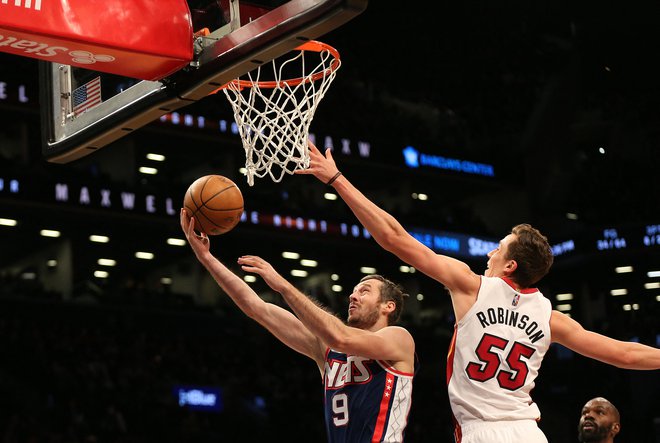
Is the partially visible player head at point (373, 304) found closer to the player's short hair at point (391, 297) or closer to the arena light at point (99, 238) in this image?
the player's short hair at point (391, 297)

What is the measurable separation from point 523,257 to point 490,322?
327mm

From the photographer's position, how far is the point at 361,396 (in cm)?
482

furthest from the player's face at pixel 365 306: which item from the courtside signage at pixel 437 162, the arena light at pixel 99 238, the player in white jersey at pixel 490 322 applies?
the courtside signage at pixel 437 162

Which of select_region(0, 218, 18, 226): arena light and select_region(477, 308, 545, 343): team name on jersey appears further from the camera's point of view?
select_region(0, 218, 18, 226): arena light

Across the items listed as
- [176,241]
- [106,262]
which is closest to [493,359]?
[176,241]

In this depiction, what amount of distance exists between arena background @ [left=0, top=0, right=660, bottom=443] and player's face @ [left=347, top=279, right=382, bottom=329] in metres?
9.86

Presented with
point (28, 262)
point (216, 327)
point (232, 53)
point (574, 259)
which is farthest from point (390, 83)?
point (232, 53)

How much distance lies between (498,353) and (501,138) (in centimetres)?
2877

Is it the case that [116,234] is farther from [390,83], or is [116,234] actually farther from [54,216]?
[390,83]

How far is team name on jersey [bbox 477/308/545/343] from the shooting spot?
4238 millimetres

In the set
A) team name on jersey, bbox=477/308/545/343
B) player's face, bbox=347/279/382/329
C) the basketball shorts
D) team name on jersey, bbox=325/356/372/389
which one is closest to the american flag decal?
player's face, bbox=347/279/382/329

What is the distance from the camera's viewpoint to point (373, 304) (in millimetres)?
5133

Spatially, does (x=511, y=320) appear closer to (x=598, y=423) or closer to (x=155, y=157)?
(x=598, y=423)

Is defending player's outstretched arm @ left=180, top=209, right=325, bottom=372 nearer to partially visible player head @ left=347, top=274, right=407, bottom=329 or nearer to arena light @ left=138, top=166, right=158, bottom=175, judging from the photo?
partially visible player head @ left=347, top=274, right=407, bottom=329
